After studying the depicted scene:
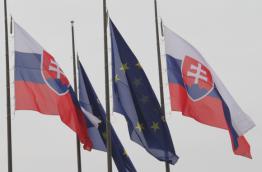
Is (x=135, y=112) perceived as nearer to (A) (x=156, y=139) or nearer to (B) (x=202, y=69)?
(A) (x=156, y=139)

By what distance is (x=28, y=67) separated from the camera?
3052 centimetres

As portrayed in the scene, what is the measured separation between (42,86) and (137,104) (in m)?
4.14

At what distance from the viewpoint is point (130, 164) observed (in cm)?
3203

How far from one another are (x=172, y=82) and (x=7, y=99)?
724 centimetres

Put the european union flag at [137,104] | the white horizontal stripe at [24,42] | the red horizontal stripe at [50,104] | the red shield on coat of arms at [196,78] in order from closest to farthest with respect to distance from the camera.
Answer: the red horizontal stripe at [50,104], the european union flag at [137,104], the white horizontal stripe at [24,42], the red shield on coat of arms at [196,78]

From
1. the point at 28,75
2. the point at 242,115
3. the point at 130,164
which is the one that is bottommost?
the point at 130,164

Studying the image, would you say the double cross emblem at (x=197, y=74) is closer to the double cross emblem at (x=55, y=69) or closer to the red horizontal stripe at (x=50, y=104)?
the red horizontal stripe at (x=50, y=104)

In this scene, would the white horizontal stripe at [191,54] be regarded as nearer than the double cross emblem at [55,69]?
No

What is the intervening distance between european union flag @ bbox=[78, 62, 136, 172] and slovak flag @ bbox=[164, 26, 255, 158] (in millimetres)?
3455

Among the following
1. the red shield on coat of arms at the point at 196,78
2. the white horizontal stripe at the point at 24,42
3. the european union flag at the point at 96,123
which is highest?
the white horizontal stripe at the point at 24,42

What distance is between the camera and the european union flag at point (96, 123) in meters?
31.9

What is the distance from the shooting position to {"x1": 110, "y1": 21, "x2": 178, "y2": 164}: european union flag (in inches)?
1187

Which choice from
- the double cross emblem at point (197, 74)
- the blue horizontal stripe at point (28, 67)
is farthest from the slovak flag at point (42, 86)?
the double cross emblem at point (197, 74)

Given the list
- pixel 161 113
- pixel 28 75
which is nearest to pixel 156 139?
pixel 161 113
